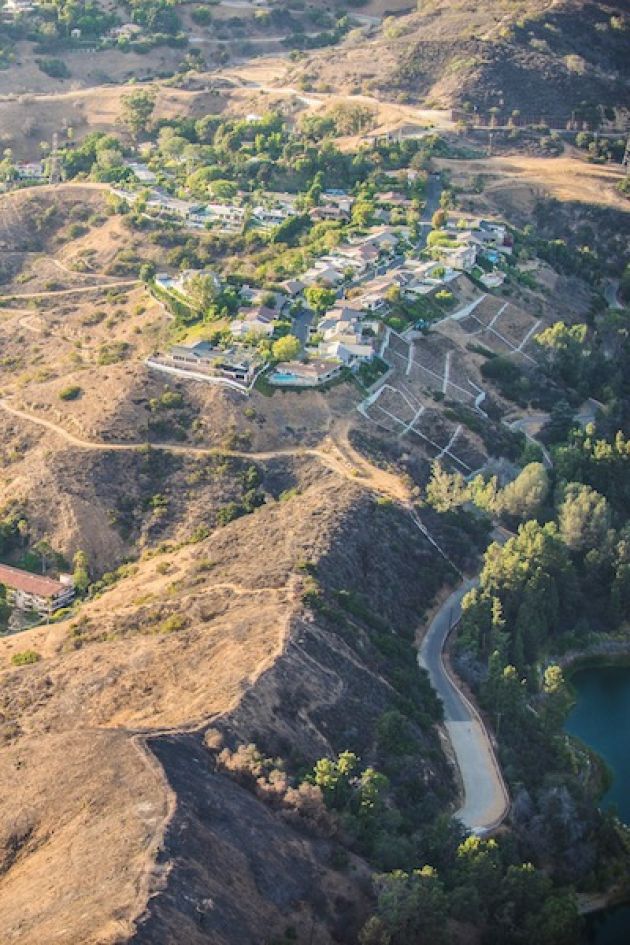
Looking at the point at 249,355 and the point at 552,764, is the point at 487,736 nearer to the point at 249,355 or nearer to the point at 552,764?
the point at 552,764

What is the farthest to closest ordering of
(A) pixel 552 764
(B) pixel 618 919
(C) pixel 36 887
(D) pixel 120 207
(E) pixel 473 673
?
(D) pixel 120 207 < (E) pixel 473 673 < (A) pixel 552 764 < (B) pixel 618 919 < (C) pixel 36 887

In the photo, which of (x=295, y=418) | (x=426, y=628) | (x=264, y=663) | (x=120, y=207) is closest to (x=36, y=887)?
(x=264, y=663)

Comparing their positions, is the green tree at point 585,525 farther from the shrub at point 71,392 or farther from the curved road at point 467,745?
the shrub at point 71,392

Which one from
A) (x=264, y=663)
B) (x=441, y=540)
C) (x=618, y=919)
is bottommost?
(x=618, y=919)

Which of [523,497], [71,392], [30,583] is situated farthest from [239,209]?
[30,583]

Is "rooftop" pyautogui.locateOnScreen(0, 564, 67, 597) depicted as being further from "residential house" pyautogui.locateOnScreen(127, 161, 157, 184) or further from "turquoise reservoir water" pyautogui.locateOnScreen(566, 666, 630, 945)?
"residential house" pyautogui.locateOnScreen(127, 161, 157, 184)
